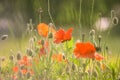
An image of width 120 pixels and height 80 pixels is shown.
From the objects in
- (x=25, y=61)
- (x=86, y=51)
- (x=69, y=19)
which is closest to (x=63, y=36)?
(x=86, y=51)

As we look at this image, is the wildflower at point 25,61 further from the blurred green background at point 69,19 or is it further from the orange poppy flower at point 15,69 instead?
the blurred green background at point 69,19

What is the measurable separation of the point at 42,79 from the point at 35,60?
15cm

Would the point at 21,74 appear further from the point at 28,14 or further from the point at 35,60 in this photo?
the point at 28,14

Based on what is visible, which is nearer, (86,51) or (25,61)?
(86,51)

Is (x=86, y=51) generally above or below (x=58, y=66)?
above

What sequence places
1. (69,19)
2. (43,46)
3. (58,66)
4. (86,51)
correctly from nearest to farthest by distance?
(86,51) < (43,46) < (58,66) < (69,19)

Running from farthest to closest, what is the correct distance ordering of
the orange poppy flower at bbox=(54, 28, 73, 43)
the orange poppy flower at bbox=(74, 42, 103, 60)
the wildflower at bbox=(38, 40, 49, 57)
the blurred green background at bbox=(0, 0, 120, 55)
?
1. the blurred green background at bbox=(0, 0, 120, 55)
2. the wildflower at bbox=(38, 40, 49, 57)
3. the orange poppy flower at bbox=(54, 28, 73, 43)
4. the orange poppy flower at bbox=(74, 42, 103, 60)

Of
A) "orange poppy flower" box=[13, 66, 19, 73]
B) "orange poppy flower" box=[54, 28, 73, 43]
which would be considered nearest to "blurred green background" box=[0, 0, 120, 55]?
"orange poppy flower" box=[54, 28, 73, 43]

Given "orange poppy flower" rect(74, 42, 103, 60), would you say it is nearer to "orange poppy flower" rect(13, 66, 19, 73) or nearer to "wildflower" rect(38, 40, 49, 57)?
"wildflower" rect(38, 40, 49, 57)

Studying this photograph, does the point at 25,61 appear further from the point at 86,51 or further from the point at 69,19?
the point at 69,19

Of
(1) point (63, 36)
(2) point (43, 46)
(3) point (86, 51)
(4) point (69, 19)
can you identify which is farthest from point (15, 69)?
(4) point (69, 19)

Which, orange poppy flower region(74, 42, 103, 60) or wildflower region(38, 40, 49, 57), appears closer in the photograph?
orange poppy flower region(74, 42, 103, 60)

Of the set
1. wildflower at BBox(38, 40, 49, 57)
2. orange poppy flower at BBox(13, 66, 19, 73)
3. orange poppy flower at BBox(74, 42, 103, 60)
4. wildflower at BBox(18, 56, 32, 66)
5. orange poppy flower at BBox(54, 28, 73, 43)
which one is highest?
orange poppy flower at BBox(54, 28, 73, 43)

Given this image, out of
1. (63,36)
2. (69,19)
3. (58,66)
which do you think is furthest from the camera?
(69,19)
